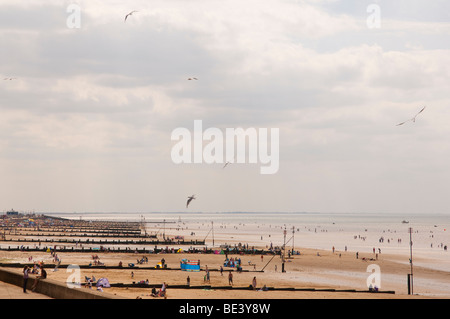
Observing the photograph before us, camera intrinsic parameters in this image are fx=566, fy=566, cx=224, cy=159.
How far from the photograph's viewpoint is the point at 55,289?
19.3 meters

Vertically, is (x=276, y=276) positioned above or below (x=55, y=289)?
below

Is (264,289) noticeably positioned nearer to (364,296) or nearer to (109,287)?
(364,296)

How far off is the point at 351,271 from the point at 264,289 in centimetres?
2734

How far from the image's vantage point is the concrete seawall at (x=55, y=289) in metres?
17.0

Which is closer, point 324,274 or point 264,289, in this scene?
point 264,289

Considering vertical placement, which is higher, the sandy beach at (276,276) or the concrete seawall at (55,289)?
the concrete seawall at (55,289)

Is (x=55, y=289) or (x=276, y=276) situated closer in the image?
(x=55, y=289)

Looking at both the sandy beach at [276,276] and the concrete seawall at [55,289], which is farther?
the sandy beach at [276,276]

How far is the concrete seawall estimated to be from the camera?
55.7ft

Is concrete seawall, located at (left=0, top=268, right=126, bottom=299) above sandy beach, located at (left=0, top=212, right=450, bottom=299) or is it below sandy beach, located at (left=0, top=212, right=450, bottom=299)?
above

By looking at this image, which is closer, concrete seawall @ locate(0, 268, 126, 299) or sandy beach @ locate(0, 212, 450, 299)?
concrete seawall @ locate(0, 268, 126, 299)
